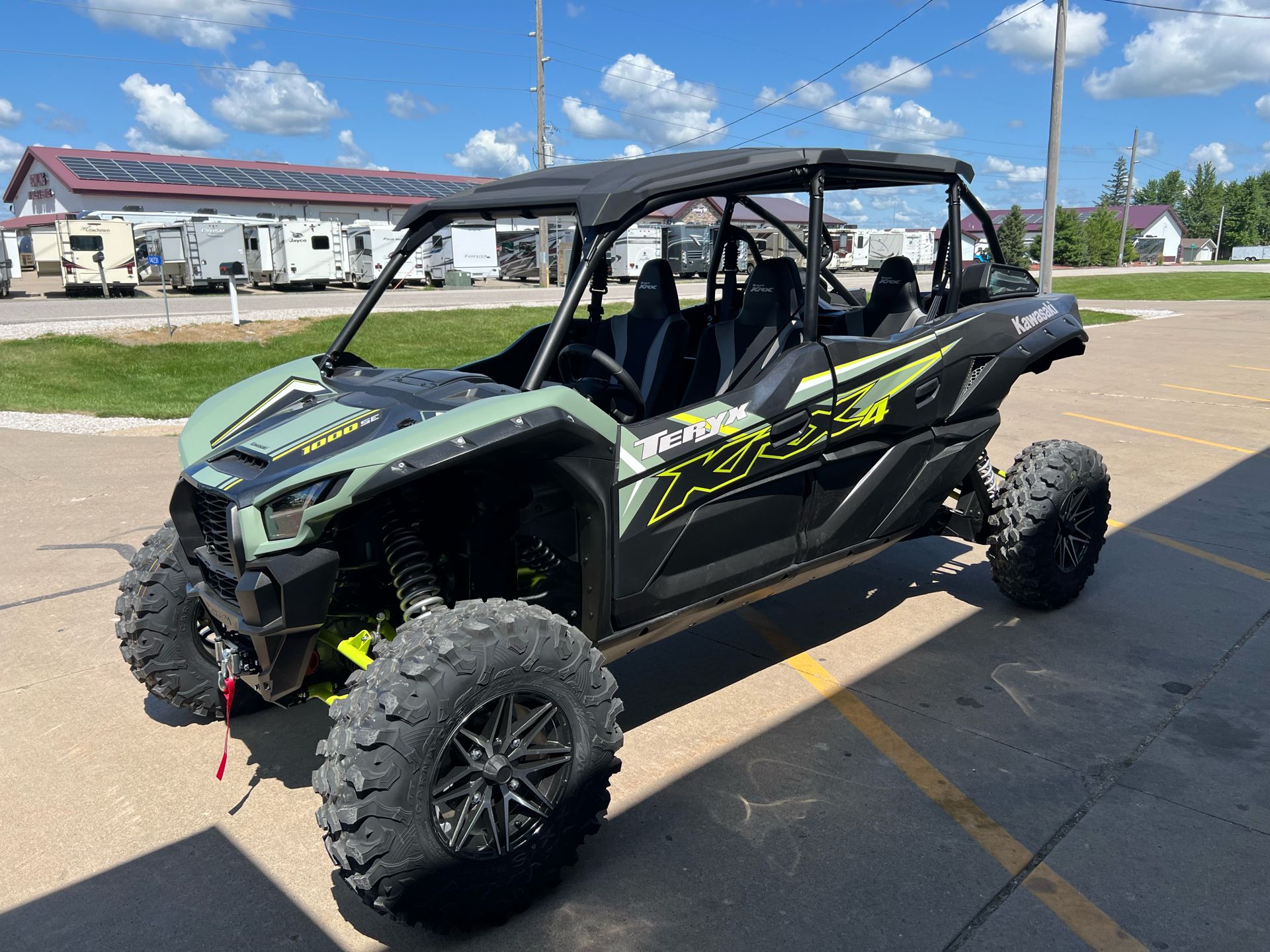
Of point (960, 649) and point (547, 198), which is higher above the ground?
point (547, 198)

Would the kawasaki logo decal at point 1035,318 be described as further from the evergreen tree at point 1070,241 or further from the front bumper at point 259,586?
the evergreen tree at point 1070,241

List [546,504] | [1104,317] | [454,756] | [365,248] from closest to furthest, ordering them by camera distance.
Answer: [454,756]
[546,504]
[1104,317]
[365,248]

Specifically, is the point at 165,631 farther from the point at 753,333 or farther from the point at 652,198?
the point at 753,333

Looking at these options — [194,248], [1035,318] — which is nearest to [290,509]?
[1035,318]

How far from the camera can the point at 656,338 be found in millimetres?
4391

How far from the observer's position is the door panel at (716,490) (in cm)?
320

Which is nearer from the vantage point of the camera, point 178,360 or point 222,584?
point 222,584

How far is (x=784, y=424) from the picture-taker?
357cm

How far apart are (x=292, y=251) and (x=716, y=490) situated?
28.9 m

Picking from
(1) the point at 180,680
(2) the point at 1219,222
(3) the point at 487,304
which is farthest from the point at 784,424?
(2) the point at 1219,222

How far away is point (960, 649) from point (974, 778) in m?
1.18

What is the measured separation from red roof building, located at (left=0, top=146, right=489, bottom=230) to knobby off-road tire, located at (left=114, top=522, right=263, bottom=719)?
40389 mm

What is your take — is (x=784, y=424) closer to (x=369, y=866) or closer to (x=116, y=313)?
(x=369, y=866)

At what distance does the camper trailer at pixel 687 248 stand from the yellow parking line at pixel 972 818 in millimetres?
2200
